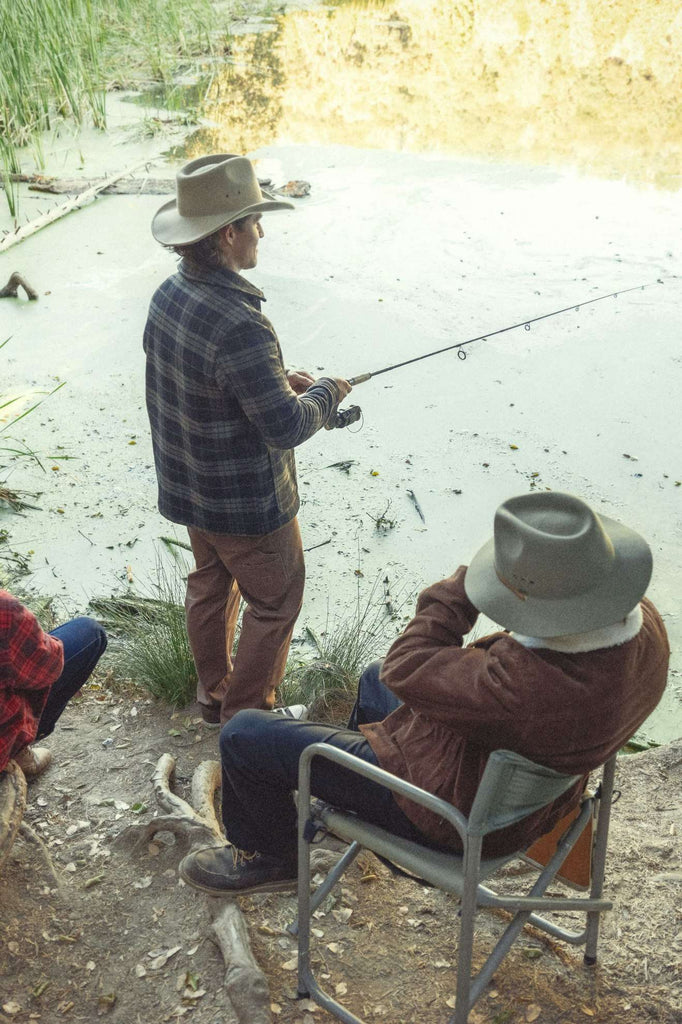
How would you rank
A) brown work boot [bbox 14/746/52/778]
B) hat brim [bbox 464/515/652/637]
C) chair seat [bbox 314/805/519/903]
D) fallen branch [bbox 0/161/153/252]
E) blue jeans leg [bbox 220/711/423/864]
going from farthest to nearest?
fallen branch [bbox 0/161/153/252], brown work boot [bbox 14/746/52/778], blue jeans leg [bbox 220/711/423/864], chair seat [bbox 314/805/519/903], hat brim [bbox 464/515/652/637]

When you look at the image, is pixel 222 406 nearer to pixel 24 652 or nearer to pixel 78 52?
pixel 24 652

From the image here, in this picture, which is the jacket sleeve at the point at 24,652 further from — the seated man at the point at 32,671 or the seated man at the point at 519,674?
the seated man at the point at 519,674

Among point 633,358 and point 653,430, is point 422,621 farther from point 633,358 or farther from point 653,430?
point 633,358

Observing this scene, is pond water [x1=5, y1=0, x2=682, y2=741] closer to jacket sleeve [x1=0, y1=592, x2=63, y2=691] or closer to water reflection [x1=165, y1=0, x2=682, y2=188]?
water reflection [x1=165, y1=0, x2=682, y2=188]

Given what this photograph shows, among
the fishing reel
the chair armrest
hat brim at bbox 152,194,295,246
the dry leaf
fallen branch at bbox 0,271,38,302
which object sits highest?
hat brim at bbox 152,194,295,246

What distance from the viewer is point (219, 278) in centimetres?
214

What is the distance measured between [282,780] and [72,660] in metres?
0.63

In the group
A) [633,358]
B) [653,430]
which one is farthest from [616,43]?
[653,430]

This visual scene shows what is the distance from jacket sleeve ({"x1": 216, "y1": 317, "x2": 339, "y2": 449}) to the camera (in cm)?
211

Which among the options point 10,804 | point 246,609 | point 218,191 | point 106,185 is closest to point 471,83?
point 106,185

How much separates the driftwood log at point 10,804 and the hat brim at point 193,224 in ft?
3.64

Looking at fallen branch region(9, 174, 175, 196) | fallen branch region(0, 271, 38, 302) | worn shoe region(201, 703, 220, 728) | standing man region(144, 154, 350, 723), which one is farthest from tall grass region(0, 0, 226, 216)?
worn shoe region(201, 703, 220, 728)

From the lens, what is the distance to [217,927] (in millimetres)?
1893

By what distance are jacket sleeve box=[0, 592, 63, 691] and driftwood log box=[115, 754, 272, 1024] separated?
1.30ft
